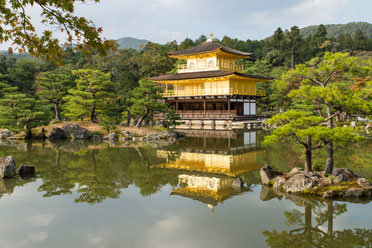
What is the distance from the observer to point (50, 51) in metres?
5.61

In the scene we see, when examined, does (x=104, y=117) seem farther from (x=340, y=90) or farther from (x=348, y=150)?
(x=340, y=90)

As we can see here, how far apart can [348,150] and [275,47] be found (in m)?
58.5

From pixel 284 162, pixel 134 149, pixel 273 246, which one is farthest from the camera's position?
pixel 134 149

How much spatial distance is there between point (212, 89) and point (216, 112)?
9.26 feet

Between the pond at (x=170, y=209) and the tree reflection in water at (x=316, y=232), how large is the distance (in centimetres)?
2

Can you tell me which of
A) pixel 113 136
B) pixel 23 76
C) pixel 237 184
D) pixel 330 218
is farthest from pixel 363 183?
pixel 23 76

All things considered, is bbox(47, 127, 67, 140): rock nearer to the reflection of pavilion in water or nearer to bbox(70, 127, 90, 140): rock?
bbox(70, 127, 90, 140): rock

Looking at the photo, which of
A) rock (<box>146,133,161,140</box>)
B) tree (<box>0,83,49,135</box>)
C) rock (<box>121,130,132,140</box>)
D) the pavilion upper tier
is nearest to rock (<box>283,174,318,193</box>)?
rock (<box>146,133,161,140</box>)

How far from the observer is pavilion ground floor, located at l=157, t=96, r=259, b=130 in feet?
108

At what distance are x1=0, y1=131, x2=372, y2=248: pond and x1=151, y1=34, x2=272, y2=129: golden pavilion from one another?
19999 millimetres

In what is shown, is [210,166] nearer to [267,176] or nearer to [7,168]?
[267,176]

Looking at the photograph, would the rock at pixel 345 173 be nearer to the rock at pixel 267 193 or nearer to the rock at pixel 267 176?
the rock at pixel 267 176

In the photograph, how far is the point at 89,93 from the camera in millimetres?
25812

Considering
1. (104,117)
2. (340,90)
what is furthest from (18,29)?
(104,117)
